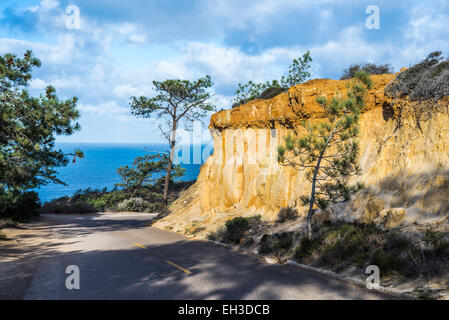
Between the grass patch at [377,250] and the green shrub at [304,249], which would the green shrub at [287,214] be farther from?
the green shrub at [304,249]

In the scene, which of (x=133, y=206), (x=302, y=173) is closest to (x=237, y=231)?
(x=302, y=173)

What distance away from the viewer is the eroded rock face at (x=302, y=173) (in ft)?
36.7

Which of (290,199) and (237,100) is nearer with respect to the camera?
(290,199)

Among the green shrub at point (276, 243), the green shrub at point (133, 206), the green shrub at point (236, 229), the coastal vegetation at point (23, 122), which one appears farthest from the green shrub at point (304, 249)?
the green shrub at point (133, 206)

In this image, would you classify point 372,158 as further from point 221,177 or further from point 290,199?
point 221,177

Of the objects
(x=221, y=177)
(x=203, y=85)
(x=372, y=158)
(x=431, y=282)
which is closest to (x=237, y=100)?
(x=203, y=85)

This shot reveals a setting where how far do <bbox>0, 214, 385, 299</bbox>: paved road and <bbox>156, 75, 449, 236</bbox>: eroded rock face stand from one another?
403cm

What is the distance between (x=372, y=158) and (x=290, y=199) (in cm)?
451

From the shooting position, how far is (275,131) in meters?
19.3

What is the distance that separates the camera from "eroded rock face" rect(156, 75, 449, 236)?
36.7 ft

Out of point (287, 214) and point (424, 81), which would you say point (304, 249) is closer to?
point (287, 214)

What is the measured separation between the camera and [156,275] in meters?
9.55

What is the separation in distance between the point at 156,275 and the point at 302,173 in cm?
961

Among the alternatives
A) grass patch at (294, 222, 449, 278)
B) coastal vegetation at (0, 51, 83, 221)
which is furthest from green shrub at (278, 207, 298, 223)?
coastal vegetation at (0, 51, 83, 221)
